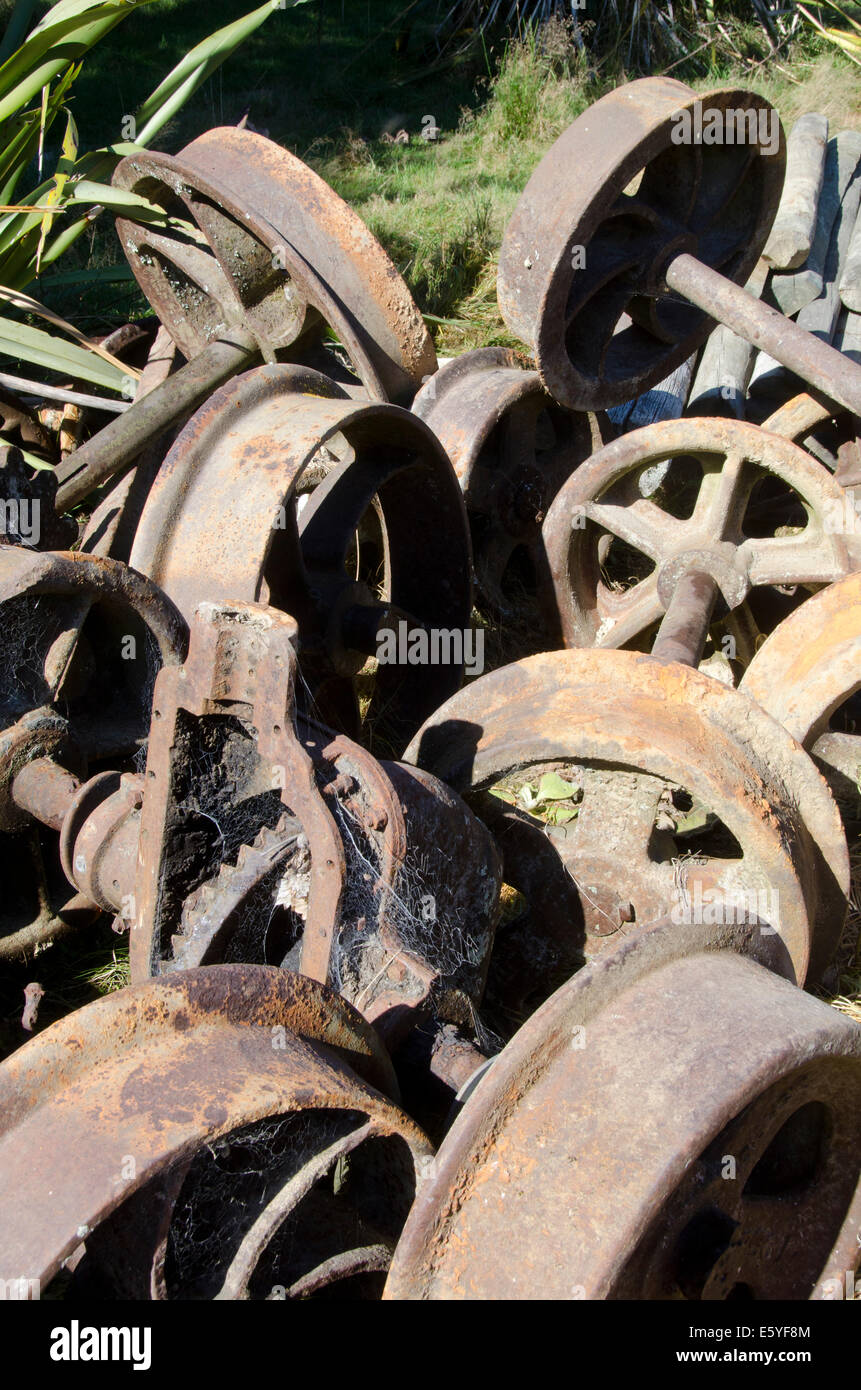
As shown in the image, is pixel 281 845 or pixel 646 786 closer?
pixel 281 845

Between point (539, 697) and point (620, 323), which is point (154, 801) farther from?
point (620, 323)

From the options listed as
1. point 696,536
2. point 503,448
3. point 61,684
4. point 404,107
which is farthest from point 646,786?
point 404,107

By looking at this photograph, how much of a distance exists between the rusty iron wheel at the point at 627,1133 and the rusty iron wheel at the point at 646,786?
1.16 feet

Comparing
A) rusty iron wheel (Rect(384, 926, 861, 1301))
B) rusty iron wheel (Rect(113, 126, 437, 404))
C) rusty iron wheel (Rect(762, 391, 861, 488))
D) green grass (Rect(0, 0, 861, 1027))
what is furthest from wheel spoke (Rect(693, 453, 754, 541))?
green grass (Rect(0, 0, 861, 1027))

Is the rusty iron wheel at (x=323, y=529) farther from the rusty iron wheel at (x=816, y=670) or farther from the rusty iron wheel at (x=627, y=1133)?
the rusty iron wheel at (x=627, y=1133)

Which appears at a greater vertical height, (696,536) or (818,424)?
(818,424)

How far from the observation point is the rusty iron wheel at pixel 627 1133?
5.20ft

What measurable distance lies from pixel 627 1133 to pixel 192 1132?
62cm

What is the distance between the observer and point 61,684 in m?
2.78

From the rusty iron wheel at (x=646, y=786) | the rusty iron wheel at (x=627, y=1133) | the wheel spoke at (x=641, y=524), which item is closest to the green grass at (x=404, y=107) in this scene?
the wheel spoke at (x=641, y=524)

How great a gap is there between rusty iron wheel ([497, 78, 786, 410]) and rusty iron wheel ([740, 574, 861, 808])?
4.37 ft

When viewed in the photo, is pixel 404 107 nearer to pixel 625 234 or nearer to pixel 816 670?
pixel 625 234

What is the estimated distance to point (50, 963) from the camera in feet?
10.2

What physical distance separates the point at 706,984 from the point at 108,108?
28.9 ft
